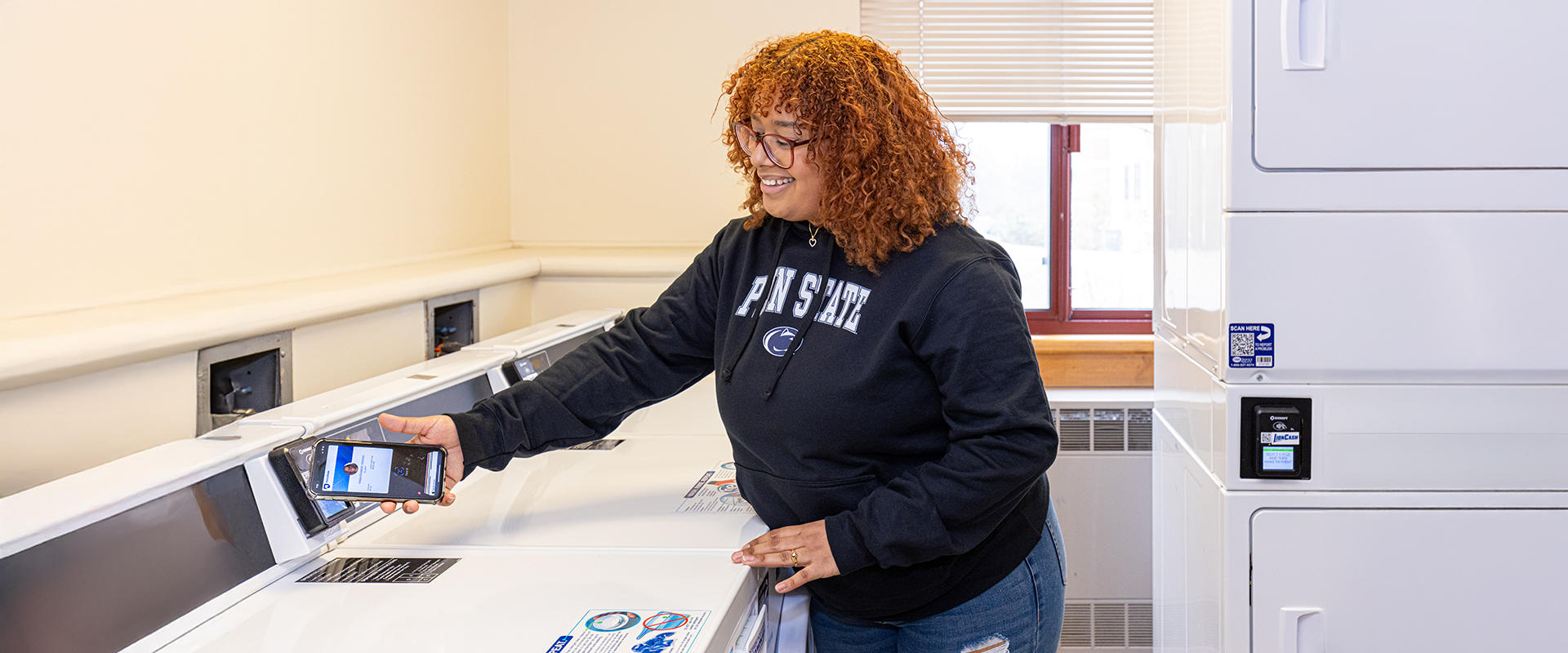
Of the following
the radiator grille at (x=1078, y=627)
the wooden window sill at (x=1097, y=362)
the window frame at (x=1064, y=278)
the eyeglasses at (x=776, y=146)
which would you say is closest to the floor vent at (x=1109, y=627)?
the radiator grille at (x=1078, y=627)

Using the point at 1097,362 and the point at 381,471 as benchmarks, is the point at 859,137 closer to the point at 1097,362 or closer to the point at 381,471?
the point at 381,471

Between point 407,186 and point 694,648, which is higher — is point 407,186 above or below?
above

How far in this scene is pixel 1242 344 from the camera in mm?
1671

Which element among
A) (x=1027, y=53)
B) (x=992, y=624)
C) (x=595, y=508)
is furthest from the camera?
(x=1027, y=53)

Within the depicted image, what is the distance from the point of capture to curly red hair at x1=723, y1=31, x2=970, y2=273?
52.4 inches

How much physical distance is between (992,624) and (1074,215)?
78.3 inches

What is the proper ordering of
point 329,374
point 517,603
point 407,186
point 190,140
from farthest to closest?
point 407,186 < point 329,374 < point 190,140 < point 517,603

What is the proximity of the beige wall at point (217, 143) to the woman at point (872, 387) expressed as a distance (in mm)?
476

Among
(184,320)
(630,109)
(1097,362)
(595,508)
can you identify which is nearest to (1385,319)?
(595,508)

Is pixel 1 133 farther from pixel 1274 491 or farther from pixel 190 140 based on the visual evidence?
pixel 1274 491

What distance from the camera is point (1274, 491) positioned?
1.71 meters

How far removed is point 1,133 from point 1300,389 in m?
1.79

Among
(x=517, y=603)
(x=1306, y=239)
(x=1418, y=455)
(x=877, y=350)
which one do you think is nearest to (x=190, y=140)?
(x=517, y=603)

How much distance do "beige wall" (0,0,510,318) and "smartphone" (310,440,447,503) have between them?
424 mm
